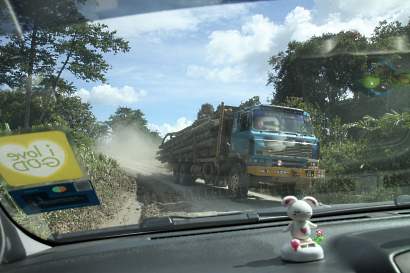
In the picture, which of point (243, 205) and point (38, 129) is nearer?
point (38, 129)

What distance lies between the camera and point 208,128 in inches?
170

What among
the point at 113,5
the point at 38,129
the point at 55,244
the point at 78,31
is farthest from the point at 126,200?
the point at 113,5

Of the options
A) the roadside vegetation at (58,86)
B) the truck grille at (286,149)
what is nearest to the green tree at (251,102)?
the truck grille at (286,149)

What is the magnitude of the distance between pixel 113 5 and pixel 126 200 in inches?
61.2

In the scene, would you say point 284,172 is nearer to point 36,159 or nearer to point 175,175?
point 175,175

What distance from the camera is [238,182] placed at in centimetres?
457

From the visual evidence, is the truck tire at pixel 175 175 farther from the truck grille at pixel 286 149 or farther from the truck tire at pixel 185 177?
the truck grille at pixel 286 149

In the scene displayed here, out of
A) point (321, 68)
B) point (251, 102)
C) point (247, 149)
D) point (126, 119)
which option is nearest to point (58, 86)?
point (126, 119)

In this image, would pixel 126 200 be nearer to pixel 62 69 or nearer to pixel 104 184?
pixel 104 184

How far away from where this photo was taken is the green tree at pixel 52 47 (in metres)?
2.82

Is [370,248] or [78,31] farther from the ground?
[78,31]

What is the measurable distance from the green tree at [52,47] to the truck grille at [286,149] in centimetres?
171

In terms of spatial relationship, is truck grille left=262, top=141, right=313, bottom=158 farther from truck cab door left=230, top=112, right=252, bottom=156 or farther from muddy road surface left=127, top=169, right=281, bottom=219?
muddy road surface left=127, top=169, right=281, bottom=219

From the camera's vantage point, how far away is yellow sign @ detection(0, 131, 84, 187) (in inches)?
114
